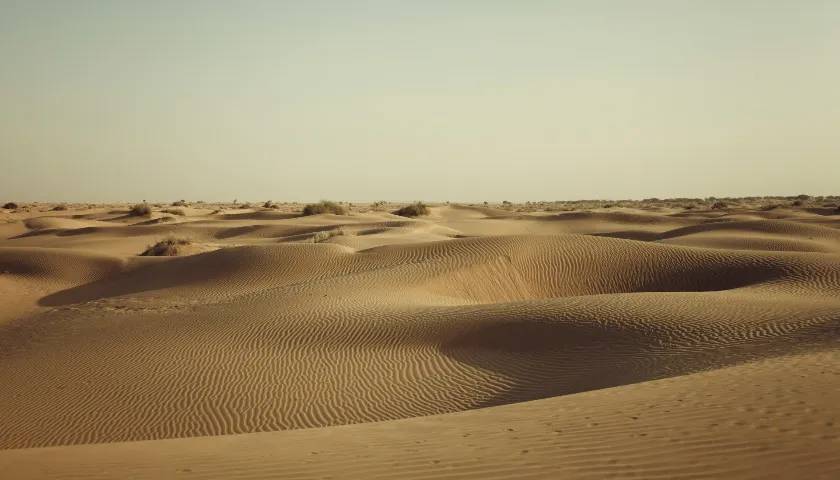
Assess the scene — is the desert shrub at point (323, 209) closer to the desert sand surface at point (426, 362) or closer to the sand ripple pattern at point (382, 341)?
the desert sand surface at point (426, 362)

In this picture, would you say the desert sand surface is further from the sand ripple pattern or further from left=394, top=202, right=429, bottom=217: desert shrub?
left=394, top=202, right=429, bottom=217: desert shrub

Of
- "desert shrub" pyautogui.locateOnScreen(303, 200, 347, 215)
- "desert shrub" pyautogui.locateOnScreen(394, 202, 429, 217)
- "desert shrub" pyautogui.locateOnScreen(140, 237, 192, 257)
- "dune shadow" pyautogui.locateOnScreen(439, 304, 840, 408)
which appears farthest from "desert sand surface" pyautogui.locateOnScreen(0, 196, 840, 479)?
"desert shrub" pyautogui.locateOnScreen(394, 202, 429, 217)

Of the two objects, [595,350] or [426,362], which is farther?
[426,362]

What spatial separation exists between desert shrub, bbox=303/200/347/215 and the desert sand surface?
22.6 m

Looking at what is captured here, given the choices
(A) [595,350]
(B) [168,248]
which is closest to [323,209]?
(B) [168,248]

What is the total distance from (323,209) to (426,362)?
3823 centimetres

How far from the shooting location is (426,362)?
11055 millimetres

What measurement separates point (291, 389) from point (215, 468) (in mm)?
4868

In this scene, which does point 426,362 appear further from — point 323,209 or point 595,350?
point 323,209

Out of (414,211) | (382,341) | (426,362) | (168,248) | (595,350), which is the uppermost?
(414,211)

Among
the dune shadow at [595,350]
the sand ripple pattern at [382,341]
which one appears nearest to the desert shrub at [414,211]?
the sand ripple pattern at [382,341]

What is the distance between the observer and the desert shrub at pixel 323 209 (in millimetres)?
47094

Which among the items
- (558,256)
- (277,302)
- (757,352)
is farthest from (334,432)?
(558,256)

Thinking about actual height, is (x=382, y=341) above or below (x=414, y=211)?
below
